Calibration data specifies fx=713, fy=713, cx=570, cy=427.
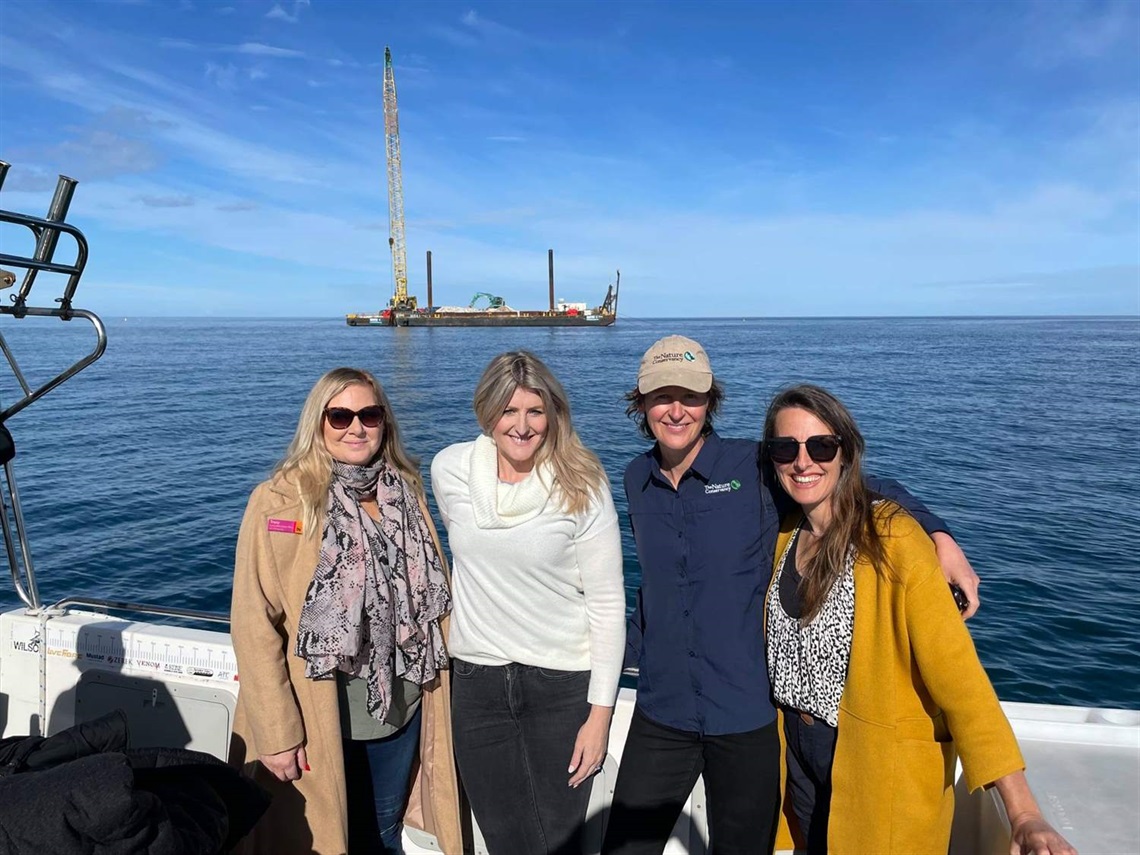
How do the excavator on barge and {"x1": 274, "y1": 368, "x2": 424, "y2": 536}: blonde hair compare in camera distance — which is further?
the excavator on barge

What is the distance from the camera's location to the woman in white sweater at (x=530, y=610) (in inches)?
82.4

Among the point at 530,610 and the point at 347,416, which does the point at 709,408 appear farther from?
the point at 347,416

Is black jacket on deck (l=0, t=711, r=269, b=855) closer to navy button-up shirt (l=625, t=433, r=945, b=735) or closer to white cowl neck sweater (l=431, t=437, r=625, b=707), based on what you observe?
white cowl neck sweater (l=431, t=437, r=625, b=707)

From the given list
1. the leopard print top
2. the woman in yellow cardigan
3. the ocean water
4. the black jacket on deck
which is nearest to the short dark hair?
the woman in yellow cardigan

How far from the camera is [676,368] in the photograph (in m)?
2.11

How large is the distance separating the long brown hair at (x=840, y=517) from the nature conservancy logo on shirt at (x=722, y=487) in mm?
228

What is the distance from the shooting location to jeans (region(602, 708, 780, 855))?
2094mm

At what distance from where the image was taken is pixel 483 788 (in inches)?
86.7

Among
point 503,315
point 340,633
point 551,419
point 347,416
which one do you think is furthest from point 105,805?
point 503,315

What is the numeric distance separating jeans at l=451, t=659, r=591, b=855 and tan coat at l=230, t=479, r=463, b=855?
0.23 metres

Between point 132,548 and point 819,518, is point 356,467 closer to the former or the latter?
point 819,518

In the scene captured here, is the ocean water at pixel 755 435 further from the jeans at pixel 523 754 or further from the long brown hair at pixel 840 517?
the jeans at pixel 523 754

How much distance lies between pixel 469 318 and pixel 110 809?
3182 inches

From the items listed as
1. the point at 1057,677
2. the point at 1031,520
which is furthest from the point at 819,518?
the point at 1031,520
